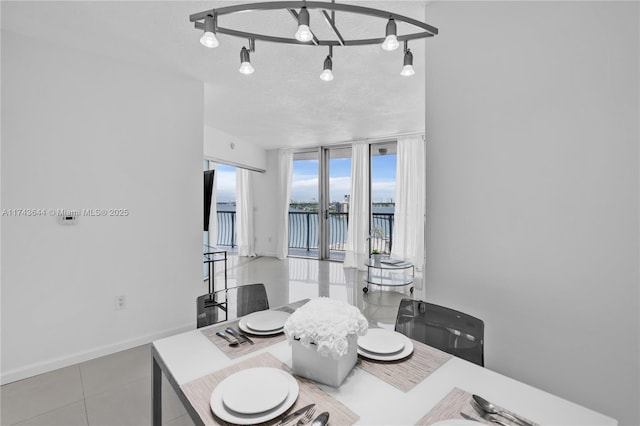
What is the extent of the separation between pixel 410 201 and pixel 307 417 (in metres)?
4.77

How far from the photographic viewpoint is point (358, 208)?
5641 millimetres

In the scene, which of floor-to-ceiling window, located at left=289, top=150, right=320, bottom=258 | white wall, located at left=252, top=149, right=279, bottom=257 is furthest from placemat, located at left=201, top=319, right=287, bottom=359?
white wall, located at left=252, top=149, right=279, bottom=257

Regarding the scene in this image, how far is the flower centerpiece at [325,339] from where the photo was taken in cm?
88

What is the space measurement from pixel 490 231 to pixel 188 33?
2.45m

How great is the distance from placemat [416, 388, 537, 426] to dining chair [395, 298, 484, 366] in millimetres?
406

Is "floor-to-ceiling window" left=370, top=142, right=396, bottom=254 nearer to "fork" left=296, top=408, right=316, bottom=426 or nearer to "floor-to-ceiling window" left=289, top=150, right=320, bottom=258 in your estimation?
"floor-to-ceiling window" left=289, top=150, right=320, bottom=258

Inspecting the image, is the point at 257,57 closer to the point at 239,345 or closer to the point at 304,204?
the point at 239,345

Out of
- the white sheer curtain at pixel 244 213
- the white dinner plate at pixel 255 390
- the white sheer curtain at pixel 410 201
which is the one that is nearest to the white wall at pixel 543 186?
the white dinner plate at pixel 255 390

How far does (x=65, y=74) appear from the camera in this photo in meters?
2.21

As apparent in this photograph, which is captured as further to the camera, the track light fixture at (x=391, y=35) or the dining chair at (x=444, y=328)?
the dining chair at (x=444, y=328)

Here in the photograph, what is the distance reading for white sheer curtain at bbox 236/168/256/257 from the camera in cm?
682

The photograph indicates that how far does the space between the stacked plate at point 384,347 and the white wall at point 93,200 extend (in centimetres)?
228

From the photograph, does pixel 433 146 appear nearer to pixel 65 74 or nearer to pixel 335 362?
pixel 335 362

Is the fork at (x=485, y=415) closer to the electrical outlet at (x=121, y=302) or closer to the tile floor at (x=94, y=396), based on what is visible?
the tile floor at (x=94, y=396)
